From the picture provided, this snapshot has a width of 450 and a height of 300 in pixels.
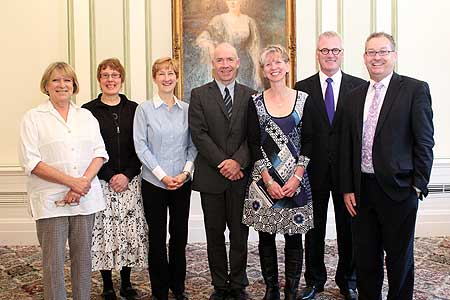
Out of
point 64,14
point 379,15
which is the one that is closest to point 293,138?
point 379,15

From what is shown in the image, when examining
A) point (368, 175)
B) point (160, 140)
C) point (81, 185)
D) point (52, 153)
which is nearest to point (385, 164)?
point (368, 175)

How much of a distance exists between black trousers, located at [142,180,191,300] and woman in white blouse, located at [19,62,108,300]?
1.55 ft

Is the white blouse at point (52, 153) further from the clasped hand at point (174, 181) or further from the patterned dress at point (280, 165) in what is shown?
the patterned dress at point (280, 165)

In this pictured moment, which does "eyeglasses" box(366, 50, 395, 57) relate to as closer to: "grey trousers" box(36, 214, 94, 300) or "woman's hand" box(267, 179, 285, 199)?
"woman's hand" box(267, 179, 285, 199)

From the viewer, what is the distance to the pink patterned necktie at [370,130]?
2.87 metres

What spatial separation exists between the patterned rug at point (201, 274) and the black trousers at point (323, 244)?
0.12 m

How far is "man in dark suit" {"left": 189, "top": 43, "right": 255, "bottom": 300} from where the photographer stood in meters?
3.32

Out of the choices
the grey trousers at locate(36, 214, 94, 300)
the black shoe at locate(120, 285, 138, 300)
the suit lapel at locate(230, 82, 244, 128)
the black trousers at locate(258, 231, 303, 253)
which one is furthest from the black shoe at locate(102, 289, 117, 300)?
the suit lapel at locate(230, 82, 244, 128)

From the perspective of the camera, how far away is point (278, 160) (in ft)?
10.5

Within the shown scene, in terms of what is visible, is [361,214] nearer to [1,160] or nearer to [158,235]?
[158,235]

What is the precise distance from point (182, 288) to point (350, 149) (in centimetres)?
145

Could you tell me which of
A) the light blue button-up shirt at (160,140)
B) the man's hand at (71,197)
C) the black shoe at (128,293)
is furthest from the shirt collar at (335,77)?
the black shoe at (128,293)

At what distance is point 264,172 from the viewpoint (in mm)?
3193

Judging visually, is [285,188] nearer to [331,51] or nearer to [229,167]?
[229,167]
